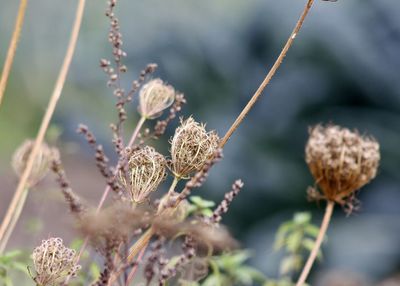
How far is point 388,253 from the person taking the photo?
219 inches

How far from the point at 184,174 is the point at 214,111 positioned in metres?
5.11

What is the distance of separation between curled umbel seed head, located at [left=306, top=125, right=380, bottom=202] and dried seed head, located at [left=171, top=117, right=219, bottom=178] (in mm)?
450

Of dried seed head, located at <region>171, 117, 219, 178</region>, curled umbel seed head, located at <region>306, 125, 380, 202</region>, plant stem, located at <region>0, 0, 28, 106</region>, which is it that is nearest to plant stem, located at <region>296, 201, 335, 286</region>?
curled umbel seed head, located at <region>306, 125, 380, 202</region>

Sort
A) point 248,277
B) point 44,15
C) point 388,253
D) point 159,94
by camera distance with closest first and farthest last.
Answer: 1. point 159,94
2. point 248,277
3. point 388,253
4. point 44,15

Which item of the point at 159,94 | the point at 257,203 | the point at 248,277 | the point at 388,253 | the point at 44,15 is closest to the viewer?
the point at 159,94

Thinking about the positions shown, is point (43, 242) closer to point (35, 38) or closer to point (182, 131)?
point (182, 131)

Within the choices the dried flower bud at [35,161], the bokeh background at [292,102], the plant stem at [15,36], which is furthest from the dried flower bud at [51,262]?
the bokeh background at [292,102]

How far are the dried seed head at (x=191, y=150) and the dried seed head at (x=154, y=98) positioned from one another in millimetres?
338

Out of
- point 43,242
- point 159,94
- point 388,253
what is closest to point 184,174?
point 43,242

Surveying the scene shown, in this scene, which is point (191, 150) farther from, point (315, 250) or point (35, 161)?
point (35, 161)

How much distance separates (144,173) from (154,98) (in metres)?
0.45

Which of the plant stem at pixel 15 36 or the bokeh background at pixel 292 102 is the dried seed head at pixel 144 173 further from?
the bokeh background at pixel 292 102

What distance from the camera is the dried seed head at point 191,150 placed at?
4.66ft

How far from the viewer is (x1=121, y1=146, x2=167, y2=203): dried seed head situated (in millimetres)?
1367
